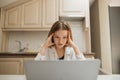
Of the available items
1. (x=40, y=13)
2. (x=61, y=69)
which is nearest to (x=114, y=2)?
(x=40, y=13)

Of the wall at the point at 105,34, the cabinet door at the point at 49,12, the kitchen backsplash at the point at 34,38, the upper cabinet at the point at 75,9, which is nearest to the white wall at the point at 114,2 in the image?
the wall at the point at 105,34

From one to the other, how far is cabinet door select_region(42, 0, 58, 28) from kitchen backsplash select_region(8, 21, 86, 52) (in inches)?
12.5

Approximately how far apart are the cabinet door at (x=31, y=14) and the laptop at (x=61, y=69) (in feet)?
7.10

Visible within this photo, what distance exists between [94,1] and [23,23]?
172cm

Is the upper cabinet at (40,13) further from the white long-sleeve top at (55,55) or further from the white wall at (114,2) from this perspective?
the white long-sleeve top at (55,55)

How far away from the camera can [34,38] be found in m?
2.88

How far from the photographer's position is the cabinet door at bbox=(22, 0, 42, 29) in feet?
8.63

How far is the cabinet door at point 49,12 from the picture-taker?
261 cm

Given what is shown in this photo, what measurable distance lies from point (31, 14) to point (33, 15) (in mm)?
44

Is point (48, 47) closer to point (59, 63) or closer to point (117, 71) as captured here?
point (59, 63)

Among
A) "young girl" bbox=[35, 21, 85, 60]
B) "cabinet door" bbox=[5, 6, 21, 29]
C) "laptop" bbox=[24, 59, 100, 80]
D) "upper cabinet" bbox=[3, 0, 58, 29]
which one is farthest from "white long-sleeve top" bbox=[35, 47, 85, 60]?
"cabinet door" bbox=[5, 6, 21, 29]

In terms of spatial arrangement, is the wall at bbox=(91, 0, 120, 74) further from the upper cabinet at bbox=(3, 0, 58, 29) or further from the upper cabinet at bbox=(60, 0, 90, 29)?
the upper cabinet at bbox=(3, 0, 58, 29)

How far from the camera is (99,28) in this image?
294 centimetres

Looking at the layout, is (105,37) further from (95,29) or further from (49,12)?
(49,12)
